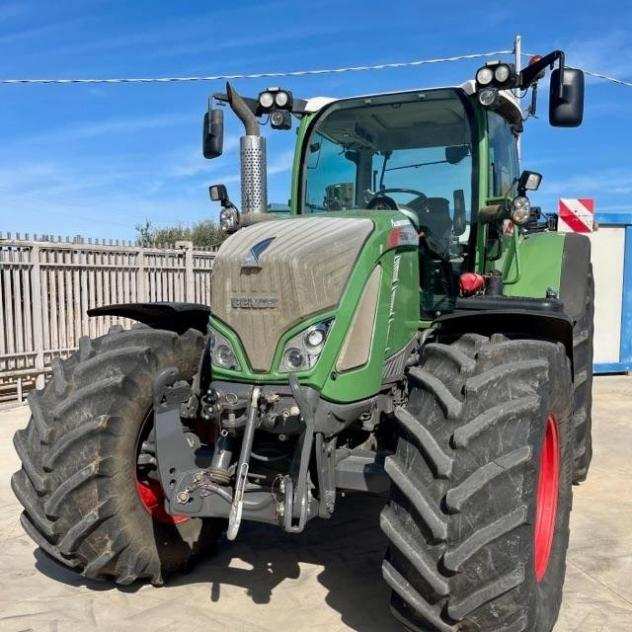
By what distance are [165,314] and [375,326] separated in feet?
4.57

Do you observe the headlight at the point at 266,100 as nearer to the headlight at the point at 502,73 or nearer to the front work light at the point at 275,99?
the front work light at the point at 275,99

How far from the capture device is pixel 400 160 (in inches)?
173

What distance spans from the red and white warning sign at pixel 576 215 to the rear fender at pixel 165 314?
252 inches

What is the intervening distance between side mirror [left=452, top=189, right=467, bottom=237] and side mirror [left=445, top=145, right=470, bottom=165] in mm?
187

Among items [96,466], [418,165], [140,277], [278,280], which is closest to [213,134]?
[418,165]

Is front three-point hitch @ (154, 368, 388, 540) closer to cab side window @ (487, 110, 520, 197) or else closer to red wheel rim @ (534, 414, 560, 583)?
red wheel rim @ (534, 414, 560, 583)

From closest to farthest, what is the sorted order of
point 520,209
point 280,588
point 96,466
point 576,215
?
point 96,466 → point 280,588 → point 520,209 → point 576,215

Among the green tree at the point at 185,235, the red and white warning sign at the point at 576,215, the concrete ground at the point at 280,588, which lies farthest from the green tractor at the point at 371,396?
the green tree at the point at 185,235

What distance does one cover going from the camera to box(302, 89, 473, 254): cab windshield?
416 centimetres

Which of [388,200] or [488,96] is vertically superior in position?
[488,96]

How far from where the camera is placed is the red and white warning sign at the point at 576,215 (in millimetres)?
9227

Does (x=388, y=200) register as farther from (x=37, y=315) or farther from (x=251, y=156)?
(x=37, y=315)

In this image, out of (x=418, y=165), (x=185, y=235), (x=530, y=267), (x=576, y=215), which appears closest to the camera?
(x=418, y=165)

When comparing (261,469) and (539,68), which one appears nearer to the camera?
(261,469)
